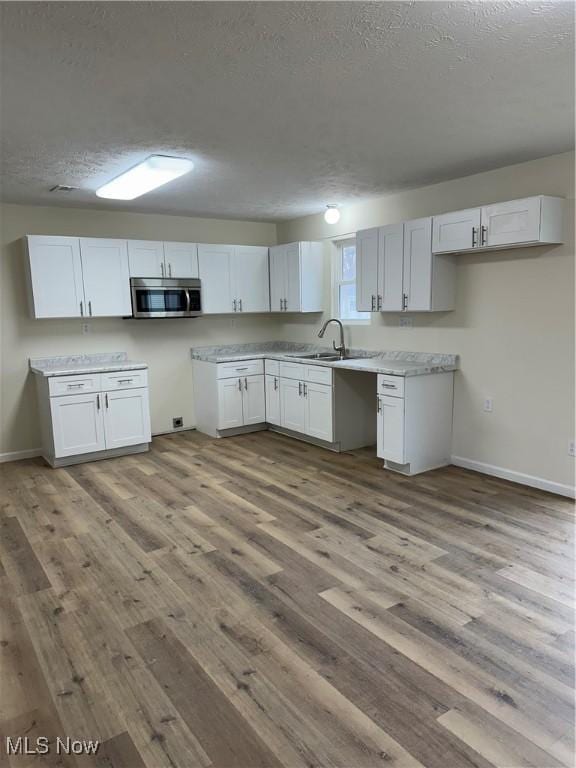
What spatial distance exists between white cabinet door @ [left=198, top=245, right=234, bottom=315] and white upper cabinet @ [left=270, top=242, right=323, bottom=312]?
1.96 feet

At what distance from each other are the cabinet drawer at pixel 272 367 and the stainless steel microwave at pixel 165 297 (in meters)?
0.95

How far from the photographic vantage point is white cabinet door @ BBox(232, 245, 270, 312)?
240 inches

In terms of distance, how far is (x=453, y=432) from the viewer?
4.65 m

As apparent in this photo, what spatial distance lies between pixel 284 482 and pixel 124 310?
8.14 ft

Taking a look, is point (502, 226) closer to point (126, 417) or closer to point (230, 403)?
point (230, 403)

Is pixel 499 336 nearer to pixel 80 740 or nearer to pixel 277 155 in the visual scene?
pixel 277 155

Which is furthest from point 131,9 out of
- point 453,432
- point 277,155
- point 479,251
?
point 453,432

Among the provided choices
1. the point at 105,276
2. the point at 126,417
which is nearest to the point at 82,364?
the point at 126,417

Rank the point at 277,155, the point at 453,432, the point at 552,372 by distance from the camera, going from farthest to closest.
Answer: the point at 453,432, the point at 552,372, the point at 277,155

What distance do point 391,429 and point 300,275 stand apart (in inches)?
89.7

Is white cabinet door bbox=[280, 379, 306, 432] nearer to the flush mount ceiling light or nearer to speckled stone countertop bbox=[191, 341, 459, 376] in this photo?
speckled stone countertop bbox=[191, 341, 459, 376]

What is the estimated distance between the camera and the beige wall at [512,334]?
12.4 feet

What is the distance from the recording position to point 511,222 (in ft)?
12.1

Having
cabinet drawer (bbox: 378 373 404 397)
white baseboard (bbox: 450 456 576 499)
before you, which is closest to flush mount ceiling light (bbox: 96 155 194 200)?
cabinet drawer (bbox: 378 373 404 397)
